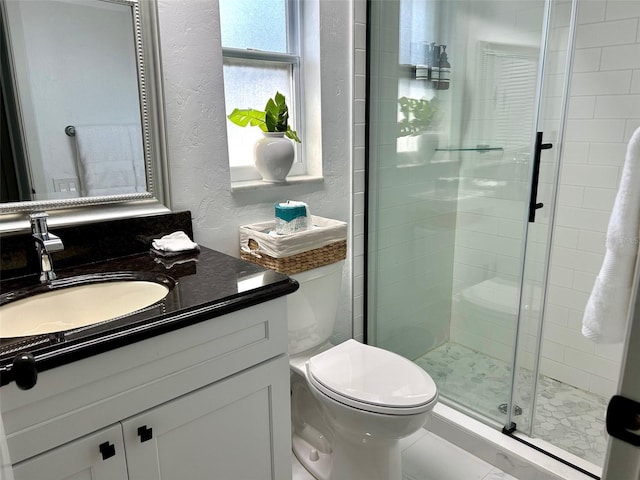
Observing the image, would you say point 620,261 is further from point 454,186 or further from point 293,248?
point 454,186

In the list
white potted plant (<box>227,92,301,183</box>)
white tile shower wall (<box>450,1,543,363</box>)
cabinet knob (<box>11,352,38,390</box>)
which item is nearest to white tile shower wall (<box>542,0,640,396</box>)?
white tile shower wall (<box>450,1,543,363</box>)

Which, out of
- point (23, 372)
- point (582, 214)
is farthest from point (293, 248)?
point (582, 214)

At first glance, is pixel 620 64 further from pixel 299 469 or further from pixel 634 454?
pixel 299 469

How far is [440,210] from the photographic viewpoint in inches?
86.3

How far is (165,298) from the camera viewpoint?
42.1 inches

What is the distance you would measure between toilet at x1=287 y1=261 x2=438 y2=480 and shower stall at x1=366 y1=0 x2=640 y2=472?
568 millimetres

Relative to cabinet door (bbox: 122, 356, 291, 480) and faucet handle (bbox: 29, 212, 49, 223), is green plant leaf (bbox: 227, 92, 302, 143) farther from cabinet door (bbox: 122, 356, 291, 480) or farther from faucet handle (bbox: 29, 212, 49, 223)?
cabinet door (bbox: 122, 356, 291, 480)

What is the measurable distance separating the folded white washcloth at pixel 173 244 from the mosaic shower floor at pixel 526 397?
1348mm

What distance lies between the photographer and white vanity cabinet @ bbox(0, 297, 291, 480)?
869mm

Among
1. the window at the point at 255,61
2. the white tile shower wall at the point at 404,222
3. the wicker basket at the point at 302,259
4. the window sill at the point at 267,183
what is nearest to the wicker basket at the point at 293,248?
the wicker basket at the point at 302,259

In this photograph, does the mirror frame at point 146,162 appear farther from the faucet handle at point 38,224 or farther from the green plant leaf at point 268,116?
the green plant leaf at point 268,116

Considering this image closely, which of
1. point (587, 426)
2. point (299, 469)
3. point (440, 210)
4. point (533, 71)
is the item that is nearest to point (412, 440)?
point (299, 469)

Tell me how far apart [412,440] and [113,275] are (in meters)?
1.39

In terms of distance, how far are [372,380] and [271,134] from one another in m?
0.94
